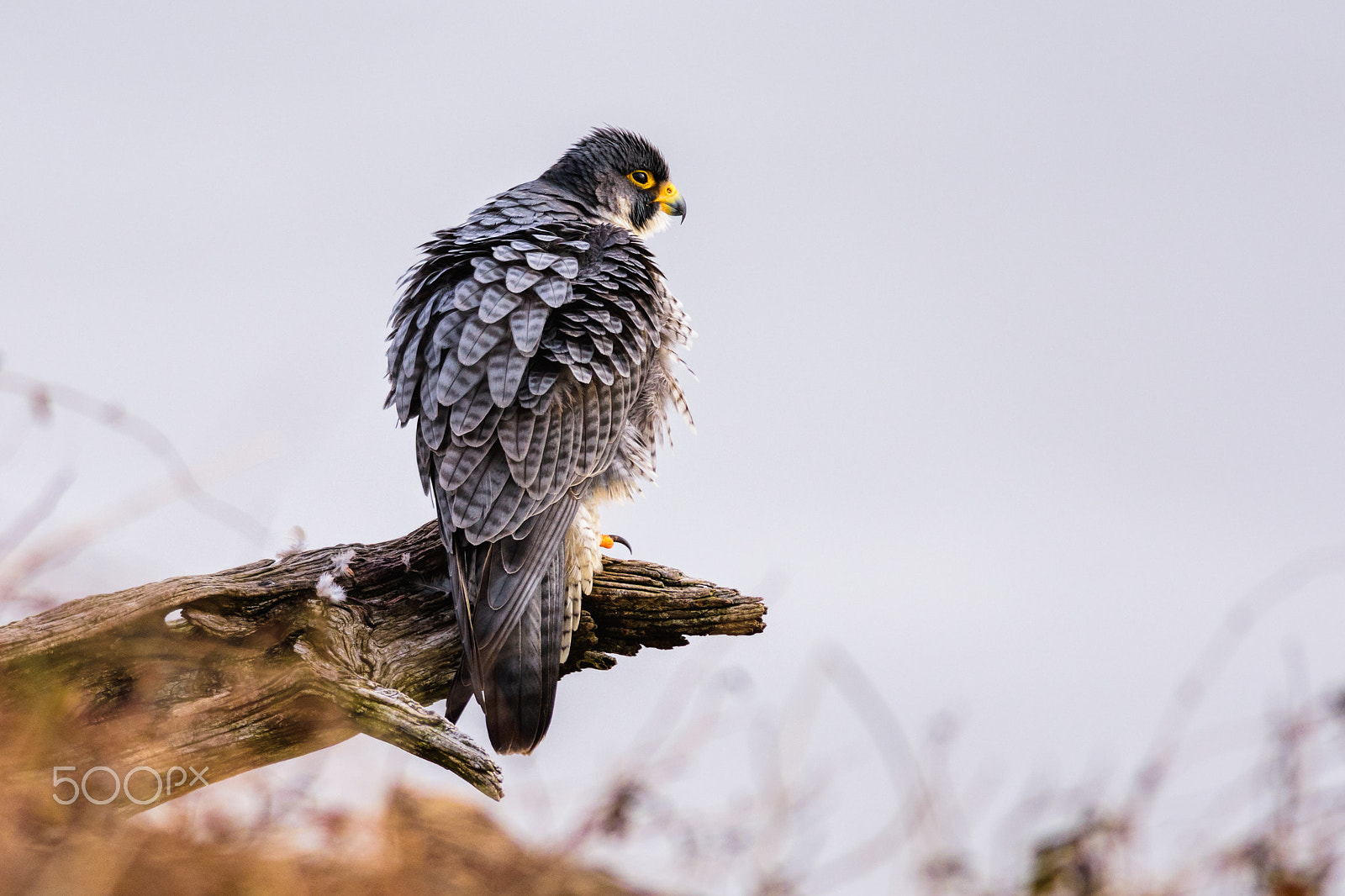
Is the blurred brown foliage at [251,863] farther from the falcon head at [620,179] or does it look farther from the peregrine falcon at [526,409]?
the falcon head at [620,179]

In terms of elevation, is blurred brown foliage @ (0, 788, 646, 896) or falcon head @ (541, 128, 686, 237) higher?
falcon head @ (541, 128, 686, 237)

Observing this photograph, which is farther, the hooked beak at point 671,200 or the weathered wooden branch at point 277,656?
the hooked beak at point 671,200

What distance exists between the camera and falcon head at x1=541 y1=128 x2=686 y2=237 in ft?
18.2

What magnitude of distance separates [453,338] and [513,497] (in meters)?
0.73

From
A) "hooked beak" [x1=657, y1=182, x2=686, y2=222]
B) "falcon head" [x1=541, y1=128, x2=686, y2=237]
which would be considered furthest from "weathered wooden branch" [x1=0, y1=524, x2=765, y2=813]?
"hooked beak" [x1=657, y1=182, x2=686, y2=222]

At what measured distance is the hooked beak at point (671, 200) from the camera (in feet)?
19.2

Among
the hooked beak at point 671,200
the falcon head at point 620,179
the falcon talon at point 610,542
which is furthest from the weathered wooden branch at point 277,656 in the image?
the hooked beak at point 671,200

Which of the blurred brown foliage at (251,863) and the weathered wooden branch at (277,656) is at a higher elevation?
the weathered wooden branch at (277,656)

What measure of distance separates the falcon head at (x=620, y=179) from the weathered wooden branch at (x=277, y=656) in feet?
7.63

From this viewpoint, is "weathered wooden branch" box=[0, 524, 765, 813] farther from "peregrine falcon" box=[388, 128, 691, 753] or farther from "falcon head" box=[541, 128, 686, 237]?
"falcon head" box=[541, 128, 686, 237]

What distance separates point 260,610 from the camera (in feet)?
11.8

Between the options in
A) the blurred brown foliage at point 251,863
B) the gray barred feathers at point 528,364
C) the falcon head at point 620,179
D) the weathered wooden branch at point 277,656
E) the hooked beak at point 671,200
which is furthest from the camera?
the hooked beak at point 671,200

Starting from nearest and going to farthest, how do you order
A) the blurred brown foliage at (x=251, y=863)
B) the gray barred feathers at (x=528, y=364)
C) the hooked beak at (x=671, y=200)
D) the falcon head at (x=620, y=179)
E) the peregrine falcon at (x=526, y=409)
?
the blurred brown foliage at (x=251, y=863) → the peregrine falcon at (x=526, y=409) → the gray barred feathers at (x=528, y=364) → the falcon head at (x=620, y=179) → the hooked beak at (x=671, y=200)

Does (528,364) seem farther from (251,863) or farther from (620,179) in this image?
(251,863)
